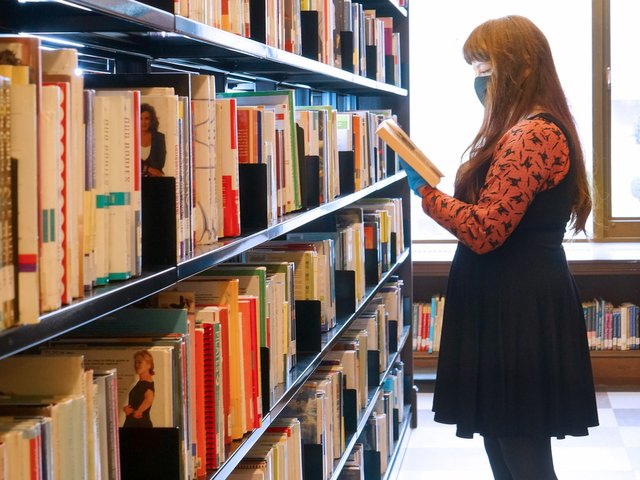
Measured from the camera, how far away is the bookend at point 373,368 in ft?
11.3

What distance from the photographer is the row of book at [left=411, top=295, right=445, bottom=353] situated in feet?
17.8

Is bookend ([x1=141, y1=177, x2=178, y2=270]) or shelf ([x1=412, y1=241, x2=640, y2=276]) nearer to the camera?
bookend ([x1=141, y1=177, x2=178, y2=270])

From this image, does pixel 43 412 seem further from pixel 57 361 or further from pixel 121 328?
pixel 121 328

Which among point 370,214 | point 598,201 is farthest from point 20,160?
point 598,201

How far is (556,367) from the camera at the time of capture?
98.0 inches

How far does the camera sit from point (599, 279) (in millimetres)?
5547

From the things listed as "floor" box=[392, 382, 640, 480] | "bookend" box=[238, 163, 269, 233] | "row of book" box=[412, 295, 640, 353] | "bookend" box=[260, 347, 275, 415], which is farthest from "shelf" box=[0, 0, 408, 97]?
"row of book" box=[412, 295, 640, 353]

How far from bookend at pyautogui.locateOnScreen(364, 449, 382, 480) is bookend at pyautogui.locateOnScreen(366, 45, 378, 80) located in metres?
1.33

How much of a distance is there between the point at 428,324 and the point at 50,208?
462 centimetres

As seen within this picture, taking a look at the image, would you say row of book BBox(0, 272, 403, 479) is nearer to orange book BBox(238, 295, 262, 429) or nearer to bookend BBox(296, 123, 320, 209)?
orange book BBox(238, 295, 262, 429)

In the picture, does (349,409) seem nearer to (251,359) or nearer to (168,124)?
(251,359)

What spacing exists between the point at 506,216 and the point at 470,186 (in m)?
0.24

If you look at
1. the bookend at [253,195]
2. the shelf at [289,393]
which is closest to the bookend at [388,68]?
the shelf at [289,393]

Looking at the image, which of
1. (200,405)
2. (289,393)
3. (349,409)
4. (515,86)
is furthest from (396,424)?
(200,405)
